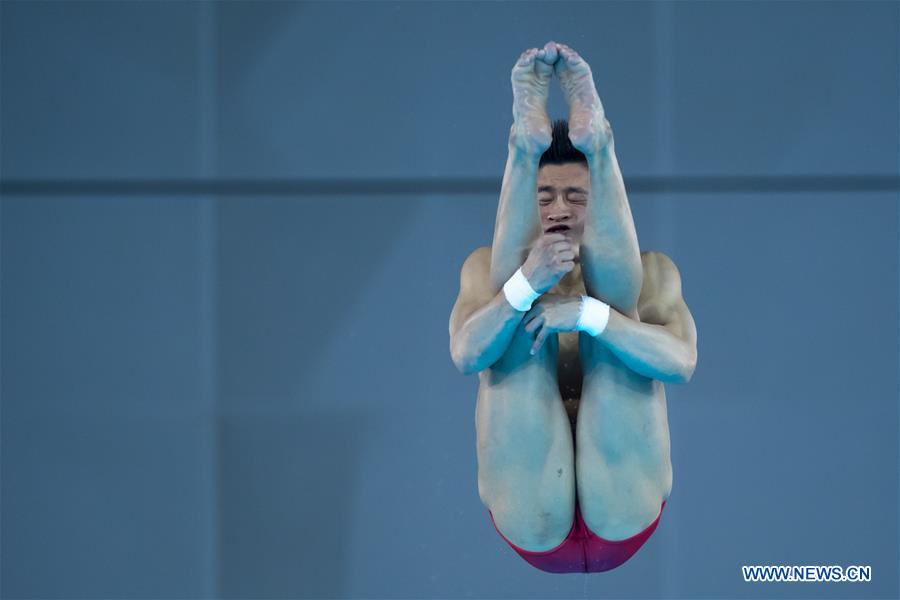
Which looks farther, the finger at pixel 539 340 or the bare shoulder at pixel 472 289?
the bare shoulder at pixel 472 289

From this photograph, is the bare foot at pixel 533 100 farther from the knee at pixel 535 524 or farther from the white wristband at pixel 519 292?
the knee at pixel 535 524

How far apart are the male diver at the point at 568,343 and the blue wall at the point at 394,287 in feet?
3.17

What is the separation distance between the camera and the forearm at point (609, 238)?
1.88 metres

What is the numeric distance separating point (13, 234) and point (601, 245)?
2087 mm

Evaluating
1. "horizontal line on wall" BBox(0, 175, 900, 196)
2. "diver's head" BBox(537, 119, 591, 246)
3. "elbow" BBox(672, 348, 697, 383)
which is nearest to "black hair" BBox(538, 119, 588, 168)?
"diver's head" BBox(537, 119, 591, 246)

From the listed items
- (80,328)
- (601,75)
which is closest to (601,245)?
(601,75)

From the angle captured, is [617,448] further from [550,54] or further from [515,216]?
[550,54]

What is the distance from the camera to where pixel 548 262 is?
1886 mm

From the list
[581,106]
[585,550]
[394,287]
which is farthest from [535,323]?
[394,287]

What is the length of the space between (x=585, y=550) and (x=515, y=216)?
70 cm

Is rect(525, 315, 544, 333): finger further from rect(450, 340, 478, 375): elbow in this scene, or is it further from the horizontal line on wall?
the horizontal line on wall

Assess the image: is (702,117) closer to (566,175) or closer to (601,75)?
(601,75)

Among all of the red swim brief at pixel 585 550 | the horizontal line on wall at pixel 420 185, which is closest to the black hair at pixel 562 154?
the red swim brief at pixel 585 550

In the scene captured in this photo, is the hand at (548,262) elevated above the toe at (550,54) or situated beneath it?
situated beneath
